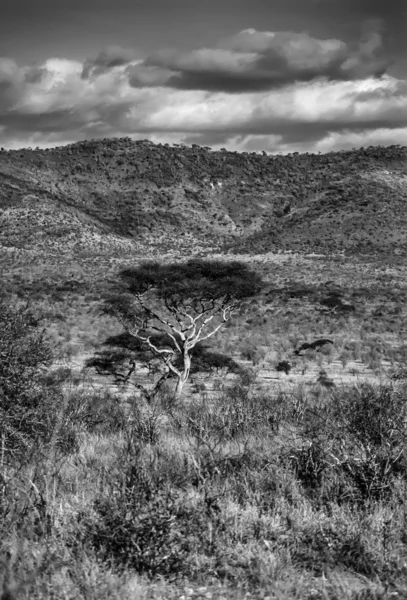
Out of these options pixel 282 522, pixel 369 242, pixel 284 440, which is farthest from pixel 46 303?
pixel 369 242

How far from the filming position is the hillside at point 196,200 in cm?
9038

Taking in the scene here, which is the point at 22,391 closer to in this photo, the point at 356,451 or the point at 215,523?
the point at 215,523

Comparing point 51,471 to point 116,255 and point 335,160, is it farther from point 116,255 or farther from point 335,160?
point 335,160

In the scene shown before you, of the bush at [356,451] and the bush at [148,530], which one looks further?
the bush at [356,451]

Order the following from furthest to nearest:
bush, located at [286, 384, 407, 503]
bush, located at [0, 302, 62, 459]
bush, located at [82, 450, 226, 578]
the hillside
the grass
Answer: the hillside
bush, located at [0, 302, 62, 459]
bush, located at [286, 384, 407, 503]
bush, located at [82, 450, 226, 578]
the grass

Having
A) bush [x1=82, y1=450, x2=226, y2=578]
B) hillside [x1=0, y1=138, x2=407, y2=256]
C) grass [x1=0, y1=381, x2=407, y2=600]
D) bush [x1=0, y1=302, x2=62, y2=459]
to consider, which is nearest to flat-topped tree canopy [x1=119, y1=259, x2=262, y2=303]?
bush [x1=0, y1=302, x2=62, y2=459]

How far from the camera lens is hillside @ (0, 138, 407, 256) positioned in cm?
9038

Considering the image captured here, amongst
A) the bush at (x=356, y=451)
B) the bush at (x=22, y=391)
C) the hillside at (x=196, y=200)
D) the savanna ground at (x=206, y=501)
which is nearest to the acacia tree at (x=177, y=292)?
the savanna ground at (x=206, y=501)

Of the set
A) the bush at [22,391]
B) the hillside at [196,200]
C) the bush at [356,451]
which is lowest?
the bush at [356,451]

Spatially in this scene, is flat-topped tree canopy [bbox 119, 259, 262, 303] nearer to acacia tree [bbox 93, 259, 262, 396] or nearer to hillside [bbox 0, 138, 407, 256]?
acacia tree [bbox 93, 259, 262, 396]

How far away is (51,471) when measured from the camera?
6473 mm

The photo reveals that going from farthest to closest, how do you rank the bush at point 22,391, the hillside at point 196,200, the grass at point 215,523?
the hillside at point 196,200, the bush at point 22,391, the grass at point 215,523

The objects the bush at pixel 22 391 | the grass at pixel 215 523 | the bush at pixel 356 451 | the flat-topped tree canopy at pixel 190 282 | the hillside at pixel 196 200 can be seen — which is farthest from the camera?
the hillside at pixel 196 200

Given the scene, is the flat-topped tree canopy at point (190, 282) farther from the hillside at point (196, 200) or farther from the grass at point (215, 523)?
the hillside at point (196, 200)
